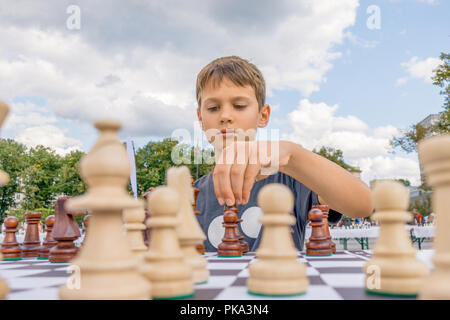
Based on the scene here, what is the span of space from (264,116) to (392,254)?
246 centimetres

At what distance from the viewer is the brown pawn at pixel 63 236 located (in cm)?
153

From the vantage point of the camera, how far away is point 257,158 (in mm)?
1383

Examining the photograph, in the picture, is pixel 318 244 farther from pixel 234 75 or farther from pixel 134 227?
pixel 234 75

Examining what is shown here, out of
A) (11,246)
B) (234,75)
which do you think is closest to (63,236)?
(11,246)

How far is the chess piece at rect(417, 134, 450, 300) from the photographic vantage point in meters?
0.56

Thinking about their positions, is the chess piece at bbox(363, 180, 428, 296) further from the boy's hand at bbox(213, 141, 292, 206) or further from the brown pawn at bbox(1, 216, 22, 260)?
the brown pawn at bbox(1, 216, 22, 260)

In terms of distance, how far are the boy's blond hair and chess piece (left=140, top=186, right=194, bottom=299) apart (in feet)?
6.40

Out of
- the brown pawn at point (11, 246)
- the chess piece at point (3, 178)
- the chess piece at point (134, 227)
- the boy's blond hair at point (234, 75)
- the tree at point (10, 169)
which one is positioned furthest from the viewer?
the tree at point (10, 169)

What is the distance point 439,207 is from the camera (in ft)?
2.09

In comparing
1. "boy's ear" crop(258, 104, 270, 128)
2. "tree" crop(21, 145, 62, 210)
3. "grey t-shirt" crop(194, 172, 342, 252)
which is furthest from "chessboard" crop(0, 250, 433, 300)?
"tree" crop(21, 145, 62, 210)

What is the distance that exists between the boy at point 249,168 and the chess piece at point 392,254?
2.04 ft

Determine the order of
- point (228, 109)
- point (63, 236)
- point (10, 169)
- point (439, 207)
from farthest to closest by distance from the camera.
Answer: point (10, 169) < point (228, 109) < point (63, 236) < point (439, 207)

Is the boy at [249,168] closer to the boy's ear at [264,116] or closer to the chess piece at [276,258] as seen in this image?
the boy's ear at [264,116]

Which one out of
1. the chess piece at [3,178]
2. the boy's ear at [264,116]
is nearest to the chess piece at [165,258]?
the chess piece at [3,178]
